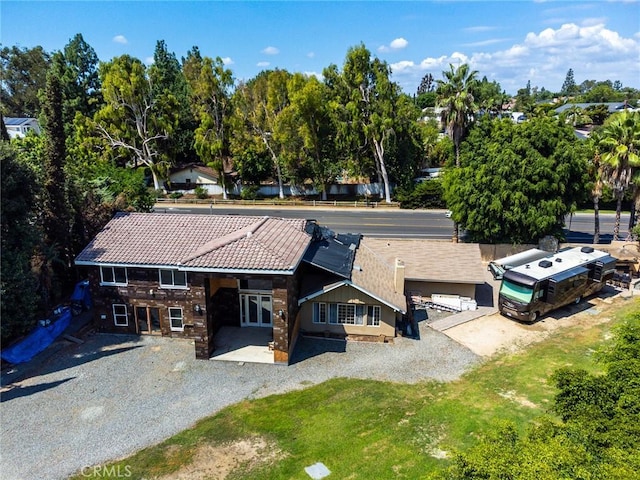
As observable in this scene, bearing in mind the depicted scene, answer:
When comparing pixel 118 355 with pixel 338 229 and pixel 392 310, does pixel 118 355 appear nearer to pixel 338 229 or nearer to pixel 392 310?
pixel 392 310

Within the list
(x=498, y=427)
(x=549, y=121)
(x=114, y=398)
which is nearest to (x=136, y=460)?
(x=114, y=398)

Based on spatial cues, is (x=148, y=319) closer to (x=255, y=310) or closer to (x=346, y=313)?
(x=255, y=310)

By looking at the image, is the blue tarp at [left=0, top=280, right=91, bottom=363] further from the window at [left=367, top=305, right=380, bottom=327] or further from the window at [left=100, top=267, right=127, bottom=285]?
the window at [left=367, top=305, right=380, bottom=327]

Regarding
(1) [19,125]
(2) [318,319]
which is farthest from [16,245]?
(1) [19,125]

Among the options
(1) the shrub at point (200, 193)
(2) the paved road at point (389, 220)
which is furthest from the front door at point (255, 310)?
(1) the shrub at point (200, 193)

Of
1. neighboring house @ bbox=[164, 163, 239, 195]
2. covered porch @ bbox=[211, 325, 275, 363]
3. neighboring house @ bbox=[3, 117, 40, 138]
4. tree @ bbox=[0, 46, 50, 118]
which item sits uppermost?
tree @ bbox=[0, 46, 50, 118]

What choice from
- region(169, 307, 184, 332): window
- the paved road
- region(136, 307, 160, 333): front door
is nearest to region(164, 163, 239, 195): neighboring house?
the paved road

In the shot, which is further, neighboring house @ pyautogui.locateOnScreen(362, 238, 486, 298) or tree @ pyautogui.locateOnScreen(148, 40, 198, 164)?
tree @ pyautogui.locateOnScreen(148, 40, 198, 164)

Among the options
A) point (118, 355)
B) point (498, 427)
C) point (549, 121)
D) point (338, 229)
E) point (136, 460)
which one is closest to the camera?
point (498, 427)
